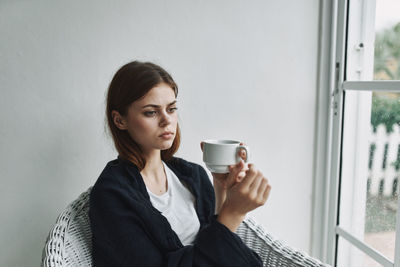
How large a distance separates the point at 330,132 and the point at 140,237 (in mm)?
1052

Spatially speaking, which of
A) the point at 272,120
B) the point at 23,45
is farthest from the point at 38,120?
the point at 272,120

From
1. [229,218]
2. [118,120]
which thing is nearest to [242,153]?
[229,218]

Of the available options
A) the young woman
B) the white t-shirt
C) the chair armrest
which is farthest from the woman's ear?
the chair armrest

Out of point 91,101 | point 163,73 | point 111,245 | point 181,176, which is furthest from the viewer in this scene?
point 91,101

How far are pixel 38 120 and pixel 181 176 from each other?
558 mm

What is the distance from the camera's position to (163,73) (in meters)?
1.12

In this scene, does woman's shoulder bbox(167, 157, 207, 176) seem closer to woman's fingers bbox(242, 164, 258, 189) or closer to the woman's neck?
the woman's neck

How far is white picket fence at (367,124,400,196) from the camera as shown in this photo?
141cm

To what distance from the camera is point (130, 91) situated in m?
1.07

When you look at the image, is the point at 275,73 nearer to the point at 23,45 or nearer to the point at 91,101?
the point at 91,101

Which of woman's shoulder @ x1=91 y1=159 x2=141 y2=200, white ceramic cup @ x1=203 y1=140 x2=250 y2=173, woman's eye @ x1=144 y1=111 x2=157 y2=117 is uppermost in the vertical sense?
woman's eye @ x1=144 y1=111 x2=157 y2=117

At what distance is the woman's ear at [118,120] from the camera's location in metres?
1.12

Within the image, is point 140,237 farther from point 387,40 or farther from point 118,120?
point 387,40

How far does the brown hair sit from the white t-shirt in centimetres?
12
